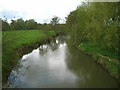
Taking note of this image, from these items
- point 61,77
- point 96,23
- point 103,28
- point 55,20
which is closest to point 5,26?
point 61,77

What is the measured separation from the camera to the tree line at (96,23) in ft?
36.2

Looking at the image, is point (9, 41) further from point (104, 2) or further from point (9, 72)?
point (104, 2)

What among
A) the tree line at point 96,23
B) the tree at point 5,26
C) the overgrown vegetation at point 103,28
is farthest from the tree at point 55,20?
the tree at point 5,26

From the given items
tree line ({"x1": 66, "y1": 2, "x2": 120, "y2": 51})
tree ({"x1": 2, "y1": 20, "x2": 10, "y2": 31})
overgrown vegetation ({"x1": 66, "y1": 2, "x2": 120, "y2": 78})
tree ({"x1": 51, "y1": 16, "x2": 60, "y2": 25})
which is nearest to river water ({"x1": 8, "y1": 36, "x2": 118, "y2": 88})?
overgrown vegetation ({"x1": 66, "y1": 2, "x2": 120, "y2": 78})

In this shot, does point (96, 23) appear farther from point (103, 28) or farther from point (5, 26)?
point (5, 26)

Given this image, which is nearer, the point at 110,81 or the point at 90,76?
the point at 110,81

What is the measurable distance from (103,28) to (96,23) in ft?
5.42

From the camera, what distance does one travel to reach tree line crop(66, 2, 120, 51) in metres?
11.0

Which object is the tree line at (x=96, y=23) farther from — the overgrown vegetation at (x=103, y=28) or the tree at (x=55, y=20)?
the tree at (x=55, y=20)

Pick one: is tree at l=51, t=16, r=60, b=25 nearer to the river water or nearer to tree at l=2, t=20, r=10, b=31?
the river water

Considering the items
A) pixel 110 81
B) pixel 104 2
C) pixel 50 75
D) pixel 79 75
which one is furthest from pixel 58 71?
pixel 104 2

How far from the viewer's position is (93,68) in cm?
1305

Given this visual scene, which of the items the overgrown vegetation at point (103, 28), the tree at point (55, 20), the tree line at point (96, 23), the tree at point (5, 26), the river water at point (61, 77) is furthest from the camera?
the tree at point (55, 20)

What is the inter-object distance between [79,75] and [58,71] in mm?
1894
